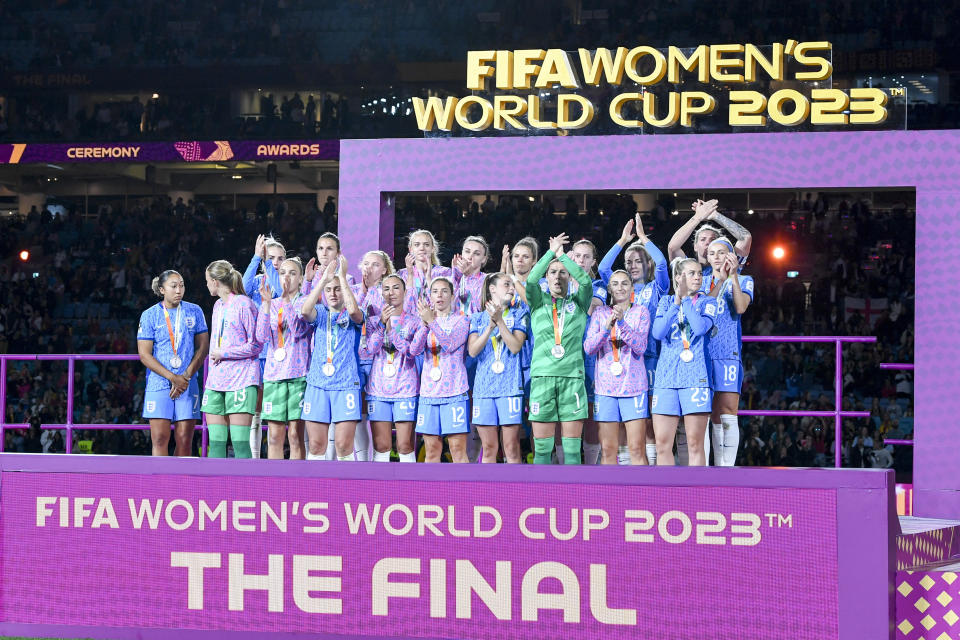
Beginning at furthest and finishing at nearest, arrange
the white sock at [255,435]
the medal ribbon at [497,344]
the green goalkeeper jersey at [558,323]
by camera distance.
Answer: the white sock at [255,435] < the medal ribbon at [497,344] < the green goalkeeper jersey at [558,323]

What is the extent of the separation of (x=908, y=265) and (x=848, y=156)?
11137 mm

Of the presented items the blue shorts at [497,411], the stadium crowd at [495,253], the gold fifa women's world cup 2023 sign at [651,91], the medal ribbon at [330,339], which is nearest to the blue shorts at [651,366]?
the blue shorts at [497,411]

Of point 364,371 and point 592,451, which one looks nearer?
point 364,371

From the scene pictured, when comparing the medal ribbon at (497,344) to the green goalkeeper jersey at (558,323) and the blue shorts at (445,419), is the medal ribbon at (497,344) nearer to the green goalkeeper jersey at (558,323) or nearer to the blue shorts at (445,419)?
the green goalkeeper jersey at (558,323)

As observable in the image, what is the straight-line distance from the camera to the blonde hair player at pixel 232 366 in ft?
27.8

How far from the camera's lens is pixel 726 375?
820 centimetres

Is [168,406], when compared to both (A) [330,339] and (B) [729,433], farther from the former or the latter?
(B) [729,433]

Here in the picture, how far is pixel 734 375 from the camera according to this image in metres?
8.23

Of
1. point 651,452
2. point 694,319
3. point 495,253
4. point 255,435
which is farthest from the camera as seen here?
point 495,253

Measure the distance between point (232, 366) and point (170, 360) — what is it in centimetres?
79

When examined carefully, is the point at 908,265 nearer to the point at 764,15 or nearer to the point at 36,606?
the point at 764,15

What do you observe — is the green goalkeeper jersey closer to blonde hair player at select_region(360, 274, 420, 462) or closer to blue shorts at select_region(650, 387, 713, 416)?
blue shorts at select_region(650, 387, 713, 416)

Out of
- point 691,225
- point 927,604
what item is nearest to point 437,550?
point 927,604

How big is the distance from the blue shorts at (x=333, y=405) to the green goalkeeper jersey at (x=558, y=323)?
1175mm
